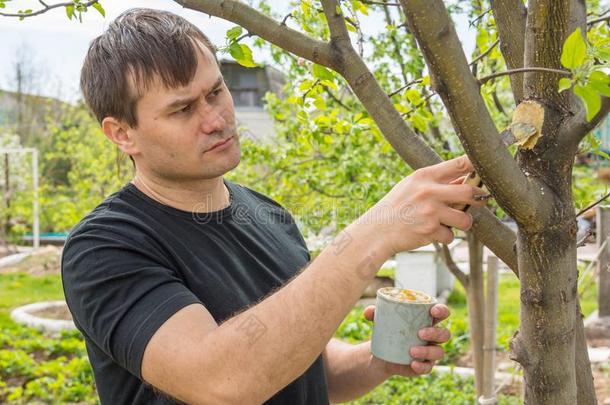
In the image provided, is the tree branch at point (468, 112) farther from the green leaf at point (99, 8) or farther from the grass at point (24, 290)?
the grass at point (24, 290)

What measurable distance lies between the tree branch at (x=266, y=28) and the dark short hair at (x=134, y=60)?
0.50 ft

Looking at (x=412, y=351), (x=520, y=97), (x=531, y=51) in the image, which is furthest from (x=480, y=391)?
(x=531, y=51)

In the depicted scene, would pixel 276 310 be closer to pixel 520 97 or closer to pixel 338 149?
pixel 520 97

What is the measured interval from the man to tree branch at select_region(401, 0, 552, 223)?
90 millimetres

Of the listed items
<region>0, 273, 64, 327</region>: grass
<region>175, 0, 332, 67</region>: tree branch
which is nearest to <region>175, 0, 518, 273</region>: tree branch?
<region>175, 0, 332, 67</region>: tree branch

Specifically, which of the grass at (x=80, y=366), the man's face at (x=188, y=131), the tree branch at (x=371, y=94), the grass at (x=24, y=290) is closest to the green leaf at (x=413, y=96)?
the tree branch at (x=371, y=94)

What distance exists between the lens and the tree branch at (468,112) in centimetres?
109

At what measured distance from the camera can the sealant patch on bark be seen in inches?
52.2

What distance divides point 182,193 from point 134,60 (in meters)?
0.36

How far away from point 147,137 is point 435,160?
71 centimetres

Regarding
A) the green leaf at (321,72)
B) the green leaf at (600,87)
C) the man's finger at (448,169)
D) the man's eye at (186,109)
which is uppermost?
the green leaf at (321,72)

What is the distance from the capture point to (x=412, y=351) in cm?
175

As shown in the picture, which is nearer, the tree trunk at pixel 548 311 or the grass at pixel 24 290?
the tree trunk at pixel 548 311

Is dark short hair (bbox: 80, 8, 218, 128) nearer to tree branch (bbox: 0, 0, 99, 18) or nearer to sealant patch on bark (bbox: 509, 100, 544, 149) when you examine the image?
tree branch (bbox: 0, 0, 99, 18)
